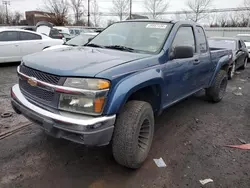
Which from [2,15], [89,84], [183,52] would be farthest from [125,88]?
[2,15]

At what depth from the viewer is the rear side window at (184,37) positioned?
364 cm

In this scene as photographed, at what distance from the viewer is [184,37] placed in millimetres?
3893

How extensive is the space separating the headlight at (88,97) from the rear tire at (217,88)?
12.0 ft

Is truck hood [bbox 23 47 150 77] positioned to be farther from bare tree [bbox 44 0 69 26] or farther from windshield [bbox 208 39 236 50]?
bare tree [bbox 44 0 69 26]

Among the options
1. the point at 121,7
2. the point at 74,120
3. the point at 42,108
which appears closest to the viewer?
the point at 74,120

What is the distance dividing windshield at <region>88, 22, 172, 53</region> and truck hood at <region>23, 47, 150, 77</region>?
0.38 metres

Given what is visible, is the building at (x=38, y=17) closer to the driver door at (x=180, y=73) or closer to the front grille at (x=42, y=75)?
the driver door at (x=180, y=73)

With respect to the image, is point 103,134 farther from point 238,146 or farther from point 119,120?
point 238,146

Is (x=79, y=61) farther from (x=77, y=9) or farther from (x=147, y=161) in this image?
(x=77, y=9)

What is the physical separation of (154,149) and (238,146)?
1.34 m

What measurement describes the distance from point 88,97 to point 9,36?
7947mm

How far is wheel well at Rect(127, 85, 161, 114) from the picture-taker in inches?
121

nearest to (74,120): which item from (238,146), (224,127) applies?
(238,146)

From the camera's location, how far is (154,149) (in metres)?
3.40
